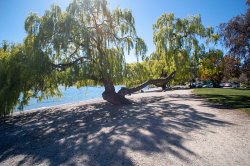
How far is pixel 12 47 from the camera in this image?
17.8m

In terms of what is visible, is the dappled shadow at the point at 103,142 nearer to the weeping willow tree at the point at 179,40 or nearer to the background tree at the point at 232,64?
the background tree at the point at 232,64

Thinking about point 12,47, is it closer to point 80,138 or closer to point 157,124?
point 80,138

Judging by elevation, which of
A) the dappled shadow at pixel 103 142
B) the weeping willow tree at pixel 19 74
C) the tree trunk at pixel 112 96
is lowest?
the dappled shadow at pixel 103 142

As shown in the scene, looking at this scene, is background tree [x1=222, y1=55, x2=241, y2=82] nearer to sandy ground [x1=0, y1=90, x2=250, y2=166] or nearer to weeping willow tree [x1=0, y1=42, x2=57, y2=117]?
sandy ground [x1=0, y1=90, x2=250, y2=166]

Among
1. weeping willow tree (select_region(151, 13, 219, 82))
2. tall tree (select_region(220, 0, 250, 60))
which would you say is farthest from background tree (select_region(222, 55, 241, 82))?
weeping willow tree (select_region(151, 13, 219, 82))

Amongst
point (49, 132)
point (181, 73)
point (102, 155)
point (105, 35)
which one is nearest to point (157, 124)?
point (102, 155)

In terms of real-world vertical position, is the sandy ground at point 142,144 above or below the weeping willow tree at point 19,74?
below

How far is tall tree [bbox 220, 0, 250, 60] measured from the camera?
1573 cm

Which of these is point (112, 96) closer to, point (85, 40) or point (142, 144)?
point (85, 40)

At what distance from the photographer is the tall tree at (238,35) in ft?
51.6

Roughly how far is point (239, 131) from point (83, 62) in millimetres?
12275

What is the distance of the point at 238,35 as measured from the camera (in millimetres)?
16281

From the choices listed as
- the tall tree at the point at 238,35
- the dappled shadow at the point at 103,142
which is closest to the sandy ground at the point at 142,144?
the dappled shadow at the point at 103,142

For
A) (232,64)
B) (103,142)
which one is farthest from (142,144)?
(232,64)
